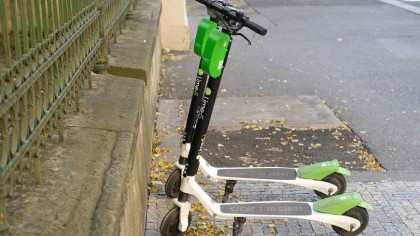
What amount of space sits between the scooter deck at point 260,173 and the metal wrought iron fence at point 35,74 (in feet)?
4.62

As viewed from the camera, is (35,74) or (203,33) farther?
(203,33)

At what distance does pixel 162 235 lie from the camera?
3869 mm

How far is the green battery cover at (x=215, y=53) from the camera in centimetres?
340

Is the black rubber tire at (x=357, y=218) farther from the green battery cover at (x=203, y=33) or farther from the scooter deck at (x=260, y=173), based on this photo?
the green battery cover at (x=203, y=33)

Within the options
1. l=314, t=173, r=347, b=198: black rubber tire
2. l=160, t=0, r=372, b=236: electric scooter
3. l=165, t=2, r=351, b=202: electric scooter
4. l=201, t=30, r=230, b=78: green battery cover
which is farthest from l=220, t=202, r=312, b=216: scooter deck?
l=201, t=30, r=230, b=78: green battery cover

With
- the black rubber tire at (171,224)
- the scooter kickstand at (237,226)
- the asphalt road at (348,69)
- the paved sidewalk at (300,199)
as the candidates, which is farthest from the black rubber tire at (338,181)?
the black rubber tire at (171,224)

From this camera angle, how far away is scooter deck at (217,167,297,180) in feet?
14.1

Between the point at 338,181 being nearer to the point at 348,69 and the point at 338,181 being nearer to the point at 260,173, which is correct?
the point at 260,173

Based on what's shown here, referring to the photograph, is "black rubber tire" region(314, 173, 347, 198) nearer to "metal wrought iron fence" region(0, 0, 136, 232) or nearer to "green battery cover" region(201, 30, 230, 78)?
"green battery cover" region(201, 30, 230, 78)

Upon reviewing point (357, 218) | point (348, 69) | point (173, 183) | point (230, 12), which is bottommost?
point (348, 69)

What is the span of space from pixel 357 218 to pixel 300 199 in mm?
739

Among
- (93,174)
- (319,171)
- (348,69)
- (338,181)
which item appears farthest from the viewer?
(348,69)

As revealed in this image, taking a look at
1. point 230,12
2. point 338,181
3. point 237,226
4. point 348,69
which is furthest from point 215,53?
point 348,69

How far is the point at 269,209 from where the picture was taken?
12.4 feet
